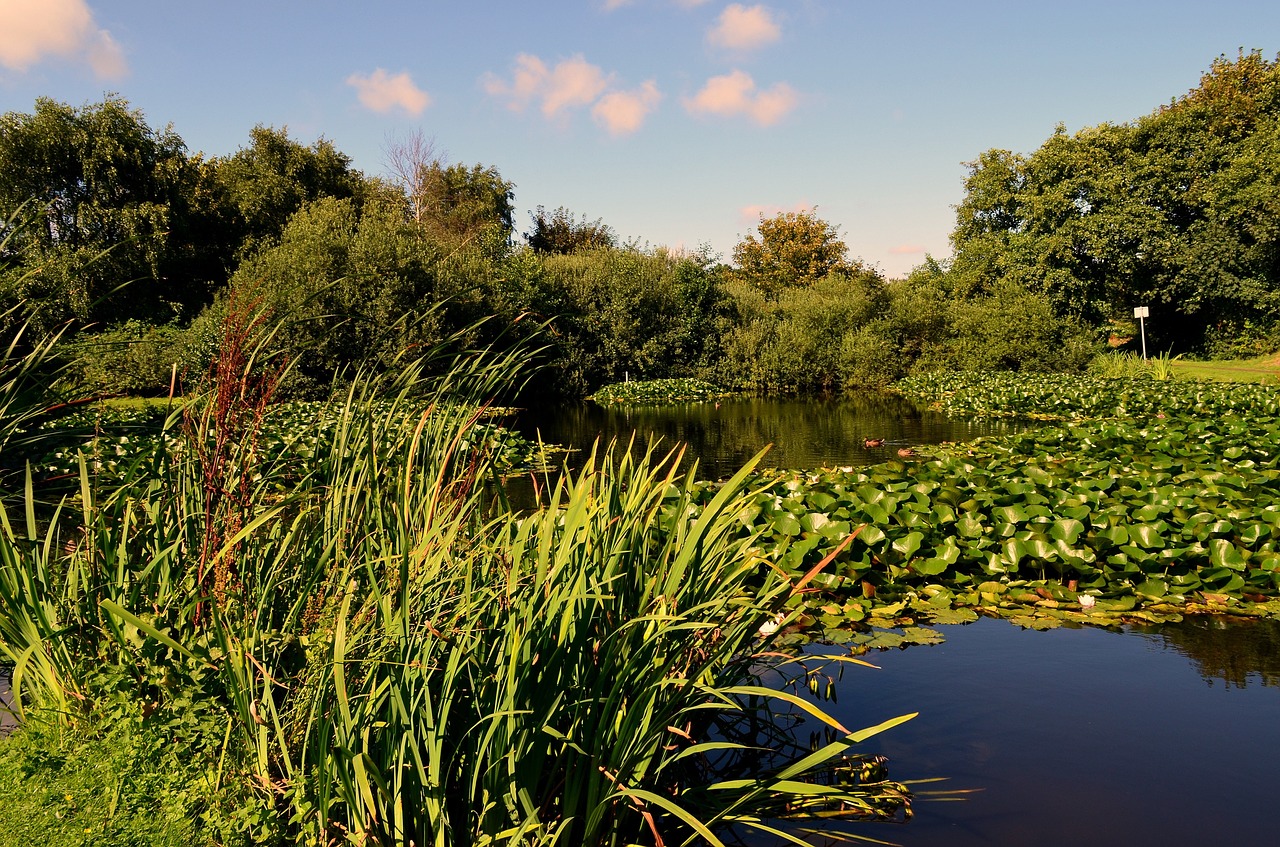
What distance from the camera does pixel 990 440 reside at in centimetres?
1234

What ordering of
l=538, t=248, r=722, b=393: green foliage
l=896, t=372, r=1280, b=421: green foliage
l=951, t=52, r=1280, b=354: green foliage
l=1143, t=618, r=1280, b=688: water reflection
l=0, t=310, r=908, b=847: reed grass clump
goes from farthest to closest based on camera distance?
l=538, t=248, r=722, b=393: green foliage
l=951, t=52, r=1280, b=354: green foliage
l=896, t=372, r=1280, b=421: green foliage
l=1143, t=618, r=1280, b=688: water reflection
l=0, t=310, r=908, b=847: reed grass clump

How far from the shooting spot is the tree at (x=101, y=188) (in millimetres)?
25234

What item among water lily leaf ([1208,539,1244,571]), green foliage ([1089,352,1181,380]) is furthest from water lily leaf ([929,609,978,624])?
green foliage ([1089,352,1181,380])

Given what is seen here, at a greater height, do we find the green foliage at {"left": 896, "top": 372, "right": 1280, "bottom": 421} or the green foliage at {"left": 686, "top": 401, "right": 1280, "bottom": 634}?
the green foliage at {"left": 896, "top": 372, "right": 1280, "bottom": 421}

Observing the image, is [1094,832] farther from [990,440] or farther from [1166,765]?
[990,440]

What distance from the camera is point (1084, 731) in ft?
13.5

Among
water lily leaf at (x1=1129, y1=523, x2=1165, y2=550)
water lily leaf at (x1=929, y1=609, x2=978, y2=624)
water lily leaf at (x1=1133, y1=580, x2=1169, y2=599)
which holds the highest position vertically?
water lily leaf at (x1=1129, y1=523, x2=1165, y2=550)

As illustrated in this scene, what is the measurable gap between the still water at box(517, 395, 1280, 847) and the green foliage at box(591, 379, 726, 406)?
22.3 meters

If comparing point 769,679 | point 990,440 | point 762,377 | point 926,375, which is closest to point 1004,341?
point 926,375

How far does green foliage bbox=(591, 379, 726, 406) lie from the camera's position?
27.8 meters

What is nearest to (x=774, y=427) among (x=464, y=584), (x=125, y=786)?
(x=464, y=584)

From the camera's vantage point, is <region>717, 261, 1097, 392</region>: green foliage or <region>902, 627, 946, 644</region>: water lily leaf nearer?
<region>902, 627, 946, 644</region>: water lily leaf

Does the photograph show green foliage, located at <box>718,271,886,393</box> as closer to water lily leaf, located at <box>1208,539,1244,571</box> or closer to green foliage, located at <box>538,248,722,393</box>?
green foliage, located at <box>538,248,722,393</box>

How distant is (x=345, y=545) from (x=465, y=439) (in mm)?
612
